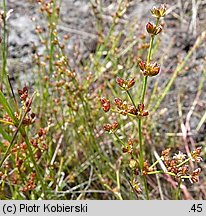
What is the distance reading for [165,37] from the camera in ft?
6.52

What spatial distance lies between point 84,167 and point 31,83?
0.46m

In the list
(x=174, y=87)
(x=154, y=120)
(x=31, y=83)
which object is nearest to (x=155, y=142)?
(x=154, y=120)

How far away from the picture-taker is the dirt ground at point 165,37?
1.77 m

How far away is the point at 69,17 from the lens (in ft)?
6.82

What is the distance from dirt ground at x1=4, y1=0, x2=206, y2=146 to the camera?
1774mm
